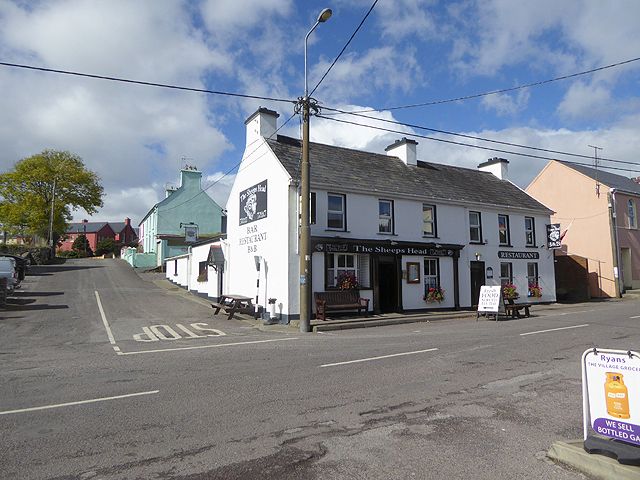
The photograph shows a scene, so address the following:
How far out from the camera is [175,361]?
9867mm

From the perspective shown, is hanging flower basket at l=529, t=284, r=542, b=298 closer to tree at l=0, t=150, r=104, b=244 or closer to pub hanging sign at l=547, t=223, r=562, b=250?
pub hanging sign at l=547, t=223, r=562, b=250

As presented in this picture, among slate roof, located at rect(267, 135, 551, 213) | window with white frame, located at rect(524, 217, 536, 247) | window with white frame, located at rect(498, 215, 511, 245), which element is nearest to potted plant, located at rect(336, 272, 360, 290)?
slate roof, located at rect(267, 135, 551, 213)

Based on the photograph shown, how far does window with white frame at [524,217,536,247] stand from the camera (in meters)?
25.7

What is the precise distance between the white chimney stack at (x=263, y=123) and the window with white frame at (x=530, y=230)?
15068 mm

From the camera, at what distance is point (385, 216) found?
66.6 ft

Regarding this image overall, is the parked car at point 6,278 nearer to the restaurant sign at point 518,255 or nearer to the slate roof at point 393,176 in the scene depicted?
the slate roof at point 393,176

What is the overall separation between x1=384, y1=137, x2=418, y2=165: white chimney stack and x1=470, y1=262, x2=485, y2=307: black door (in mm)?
6407

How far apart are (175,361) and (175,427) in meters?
4.58

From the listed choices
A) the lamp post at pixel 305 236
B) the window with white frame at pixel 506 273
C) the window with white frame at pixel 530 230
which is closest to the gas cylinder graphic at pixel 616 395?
the lamp post at pixel 305 236

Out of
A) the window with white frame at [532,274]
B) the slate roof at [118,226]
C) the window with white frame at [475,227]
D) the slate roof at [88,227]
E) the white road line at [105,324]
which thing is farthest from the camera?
the slate roof at [118,226]

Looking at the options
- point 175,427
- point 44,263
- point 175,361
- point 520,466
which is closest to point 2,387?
point 175,361

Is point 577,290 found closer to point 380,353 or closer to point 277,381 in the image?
point 380,353

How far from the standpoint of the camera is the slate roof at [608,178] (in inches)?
1261

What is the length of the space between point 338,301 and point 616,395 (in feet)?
45.5
